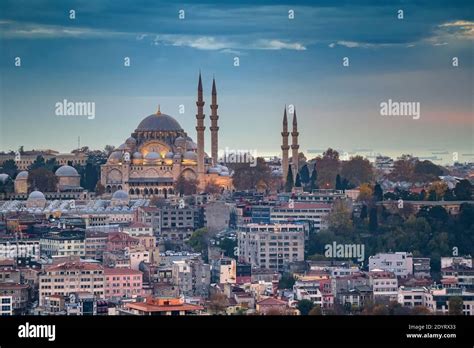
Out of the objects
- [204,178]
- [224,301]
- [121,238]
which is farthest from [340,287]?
[204,178]

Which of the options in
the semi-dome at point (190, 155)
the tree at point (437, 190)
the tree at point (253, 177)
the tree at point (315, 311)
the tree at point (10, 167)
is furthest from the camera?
the semi-dome at point (190, 155)

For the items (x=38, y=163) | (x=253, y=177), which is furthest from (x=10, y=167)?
(x=253, y=177)

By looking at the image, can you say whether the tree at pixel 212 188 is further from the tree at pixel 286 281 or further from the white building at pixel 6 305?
the white building at pixel 6 305

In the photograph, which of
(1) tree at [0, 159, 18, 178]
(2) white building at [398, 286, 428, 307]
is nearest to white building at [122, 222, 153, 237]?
(2) white building at [398, 286, 428, 307]

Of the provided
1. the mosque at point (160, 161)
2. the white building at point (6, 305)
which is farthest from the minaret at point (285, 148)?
the white building at point (6, 305)

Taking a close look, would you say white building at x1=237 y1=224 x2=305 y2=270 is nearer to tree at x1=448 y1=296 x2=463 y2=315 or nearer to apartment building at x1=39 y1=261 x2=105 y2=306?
apartment building at x1=39 y1=261 x2=105 y2=306

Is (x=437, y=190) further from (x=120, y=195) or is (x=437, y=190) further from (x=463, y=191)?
(x=120, y=195)
